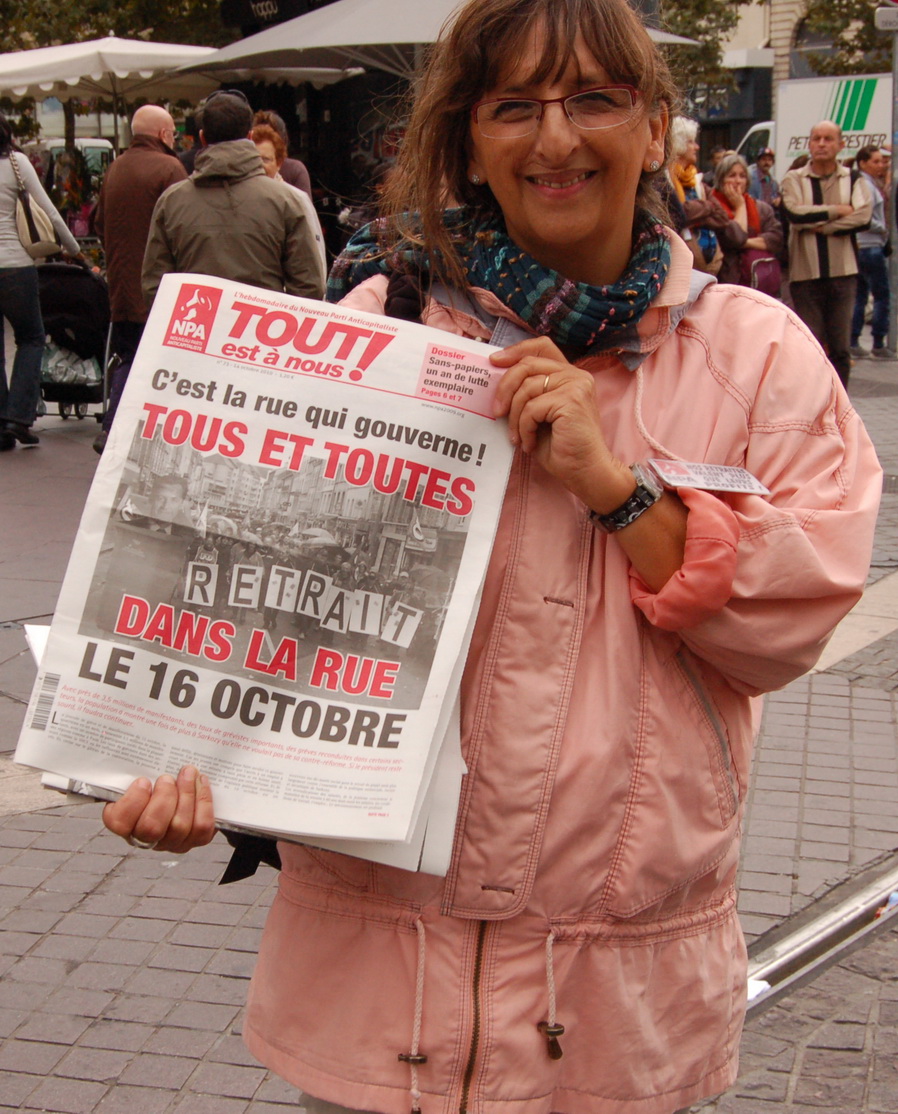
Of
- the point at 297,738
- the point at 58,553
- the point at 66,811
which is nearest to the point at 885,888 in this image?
the point at 66,811

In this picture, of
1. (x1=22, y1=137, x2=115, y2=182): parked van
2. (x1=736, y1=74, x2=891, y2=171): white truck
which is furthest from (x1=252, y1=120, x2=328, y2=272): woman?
(x1=22, y1=137, x2=115, y2=182): parked van

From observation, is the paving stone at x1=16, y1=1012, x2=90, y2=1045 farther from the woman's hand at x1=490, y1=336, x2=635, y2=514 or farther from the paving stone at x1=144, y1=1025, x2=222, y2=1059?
the woman's hand at x1=490, y1=336, x2=635, y2=514

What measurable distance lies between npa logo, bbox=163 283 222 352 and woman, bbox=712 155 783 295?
937 cm

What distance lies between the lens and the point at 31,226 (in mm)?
8859

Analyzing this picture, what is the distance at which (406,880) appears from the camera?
5.12 ft

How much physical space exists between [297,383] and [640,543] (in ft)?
1.32

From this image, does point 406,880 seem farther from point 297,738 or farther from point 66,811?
point 66,811

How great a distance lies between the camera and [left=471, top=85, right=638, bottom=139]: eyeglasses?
153 cm

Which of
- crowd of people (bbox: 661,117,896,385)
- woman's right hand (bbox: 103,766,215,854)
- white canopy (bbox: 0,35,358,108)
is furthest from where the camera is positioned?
white canopy (bbox: 0,35,358,108)

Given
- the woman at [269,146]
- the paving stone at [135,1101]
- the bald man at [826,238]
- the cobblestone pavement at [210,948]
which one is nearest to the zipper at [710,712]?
the cobblestone pavement at [210,948]

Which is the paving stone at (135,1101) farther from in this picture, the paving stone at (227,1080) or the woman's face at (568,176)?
the woman's face at (568,176)

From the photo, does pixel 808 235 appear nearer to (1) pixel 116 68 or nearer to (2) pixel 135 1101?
(1) pixel 116 68

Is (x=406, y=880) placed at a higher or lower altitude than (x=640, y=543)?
lower

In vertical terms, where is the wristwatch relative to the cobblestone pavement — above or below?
above
